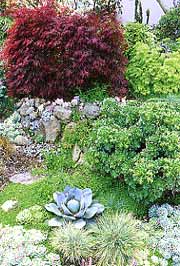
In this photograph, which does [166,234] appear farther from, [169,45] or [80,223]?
[169,45]

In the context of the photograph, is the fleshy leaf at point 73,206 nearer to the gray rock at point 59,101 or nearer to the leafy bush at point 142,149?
the leafy bush at point 142,149

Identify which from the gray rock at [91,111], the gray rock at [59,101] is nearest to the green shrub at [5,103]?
the gray rock at [59,101]

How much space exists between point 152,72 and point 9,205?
2468mm

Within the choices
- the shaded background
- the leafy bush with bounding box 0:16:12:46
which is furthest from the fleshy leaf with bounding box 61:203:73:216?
the shaded background

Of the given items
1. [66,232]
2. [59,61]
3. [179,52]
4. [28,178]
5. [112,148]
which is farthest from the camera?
[179,52]

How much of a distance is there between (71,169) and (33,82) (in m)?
1.18

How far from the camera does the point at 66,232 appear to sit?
4.13 m

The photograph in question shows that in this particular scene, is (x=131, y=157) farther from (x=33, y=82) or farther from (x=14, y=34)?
(x=14, y=34)

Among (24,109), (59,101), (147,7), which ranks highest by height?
(147,7)

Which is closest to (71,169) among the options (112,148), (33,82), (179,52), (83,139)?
(83,139)

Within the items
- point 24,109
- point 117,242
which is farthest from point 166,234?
point 24,109

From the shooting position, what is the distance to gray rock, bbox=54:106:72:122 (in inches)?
227

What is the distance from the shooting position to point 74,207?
441 cm

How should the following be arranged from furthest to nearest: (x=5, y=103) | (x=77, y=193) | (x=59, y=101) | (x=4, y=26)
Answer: (x=4, y=26), (x=5, y=103), (x=59, y=101), (x=77, y=193)
